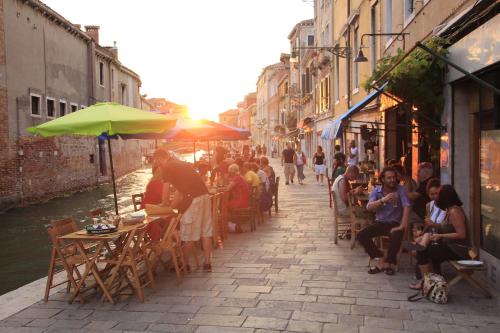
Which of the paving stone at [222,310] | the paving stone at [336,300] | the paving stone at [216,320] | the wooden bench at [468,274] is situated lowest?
the paving stone at [216,320]

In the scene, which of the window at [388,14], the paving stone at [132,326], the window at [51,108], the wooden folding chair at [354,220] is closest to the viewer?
the paving stone at [132,326]

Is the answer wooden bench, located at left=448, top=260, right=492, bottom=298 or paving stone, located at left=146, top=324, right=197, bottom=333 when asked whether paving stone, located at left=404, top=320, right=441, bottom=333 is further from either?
paving stone, located at left=146, top=324, right=197, bottom=333

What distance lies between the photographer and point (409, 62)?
737 cm

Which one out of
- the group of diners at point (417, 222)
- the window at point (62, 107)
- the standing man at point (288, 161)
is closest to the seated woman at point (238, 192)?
the group of diners at point (417, 222)

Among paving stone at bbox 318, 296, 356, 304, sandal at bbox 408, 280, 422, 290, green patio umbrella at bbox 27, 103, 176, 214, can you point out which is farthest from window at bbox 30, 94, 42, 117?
sandal at bbox 408, 280, 422, 290

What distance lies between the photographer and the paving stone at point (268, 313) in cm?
486

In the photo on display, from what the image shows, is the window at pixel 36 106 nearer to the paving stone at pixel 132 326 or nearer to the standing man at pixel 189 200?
the standing man at pixel 189 200

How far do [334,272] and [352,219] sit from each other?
5.20ft

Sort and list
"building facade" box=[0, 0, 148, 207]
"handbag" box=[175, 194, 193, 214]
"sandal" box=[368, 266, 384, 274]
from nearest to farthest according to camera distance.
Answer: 1. "sandal" box=[368, 266, 384, 274]
2. "handbag" box=[175, 194, 193, 214]
3. "building facade" box=[0, 0, 148, 207]

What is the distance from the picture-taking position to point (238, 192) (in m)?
9.55

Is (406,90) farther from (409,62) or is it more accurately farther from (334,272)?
(334,272)

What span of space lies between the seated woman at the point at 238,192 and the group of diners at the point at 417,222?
6.47 ft

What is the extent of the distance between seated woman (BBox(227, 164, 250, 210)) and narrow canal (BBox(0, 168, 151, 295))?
3.52m

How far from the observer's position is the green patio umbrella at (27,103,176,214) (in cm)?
662
